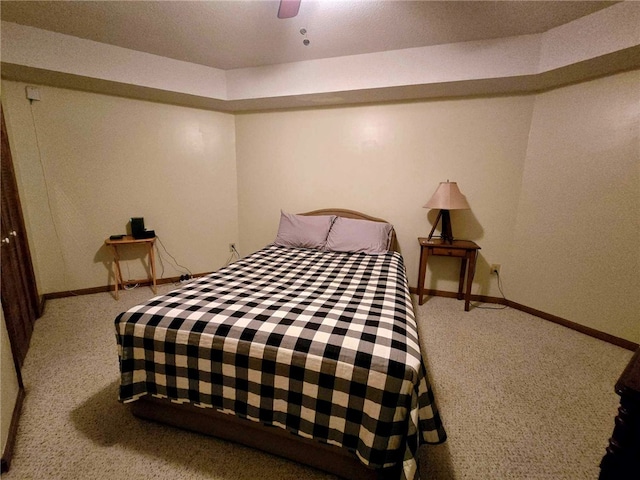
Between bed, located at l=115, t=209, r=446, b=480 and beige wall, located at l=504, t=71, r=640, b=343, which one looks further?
beige wall, located at l=504, t=71, r=640, b=343

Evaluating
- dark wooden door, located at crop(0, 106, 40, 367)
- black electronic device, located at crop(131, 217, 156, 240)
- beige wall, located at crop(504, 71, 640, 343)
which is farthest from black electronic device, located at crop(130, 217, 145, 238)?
beige wall, located at crop(504, 71, 640, 343)

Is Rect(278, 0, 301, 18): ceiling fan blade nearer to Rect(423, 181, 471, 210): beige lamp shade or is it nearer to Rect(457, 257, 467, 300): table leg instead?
Rect(423, 181, 471, 210): beige lamp shade

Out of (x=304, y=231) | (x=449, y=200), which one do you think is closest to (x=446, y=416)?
(x=449, y=200)

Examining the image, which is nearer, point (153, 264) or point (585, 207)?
point (585, 207)

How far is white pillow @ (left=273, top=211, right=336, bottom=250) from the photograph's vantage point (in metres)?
2.82

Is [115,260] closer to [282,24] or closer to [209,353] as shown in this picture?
[209,353]

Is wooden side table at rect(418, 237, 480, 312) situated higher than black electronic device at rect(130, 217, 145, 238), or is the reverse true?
black electronic device at rect(130, 217, 145, 238)

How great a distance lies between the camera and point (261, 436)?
1232mm

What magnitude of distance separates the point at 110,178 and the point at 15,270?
131 centimetres

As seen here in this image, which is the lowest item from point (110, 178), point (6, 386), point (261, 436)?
point (261, 436)

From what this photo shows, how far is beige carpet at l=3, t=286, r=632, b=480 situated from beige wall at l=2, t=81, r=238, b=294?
0.90 metres

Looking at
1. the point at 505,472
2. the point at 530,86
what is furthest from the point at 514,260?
the point at 505,472

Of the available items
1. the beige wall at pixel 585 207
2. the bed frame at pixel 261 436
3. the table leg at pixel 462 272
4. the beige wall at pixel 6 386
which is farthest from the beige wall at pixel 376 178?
the bed frame at pixel 261 436

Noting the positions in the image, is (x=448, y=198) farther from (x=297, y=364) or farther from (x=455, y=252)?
(x=297, y=364)
